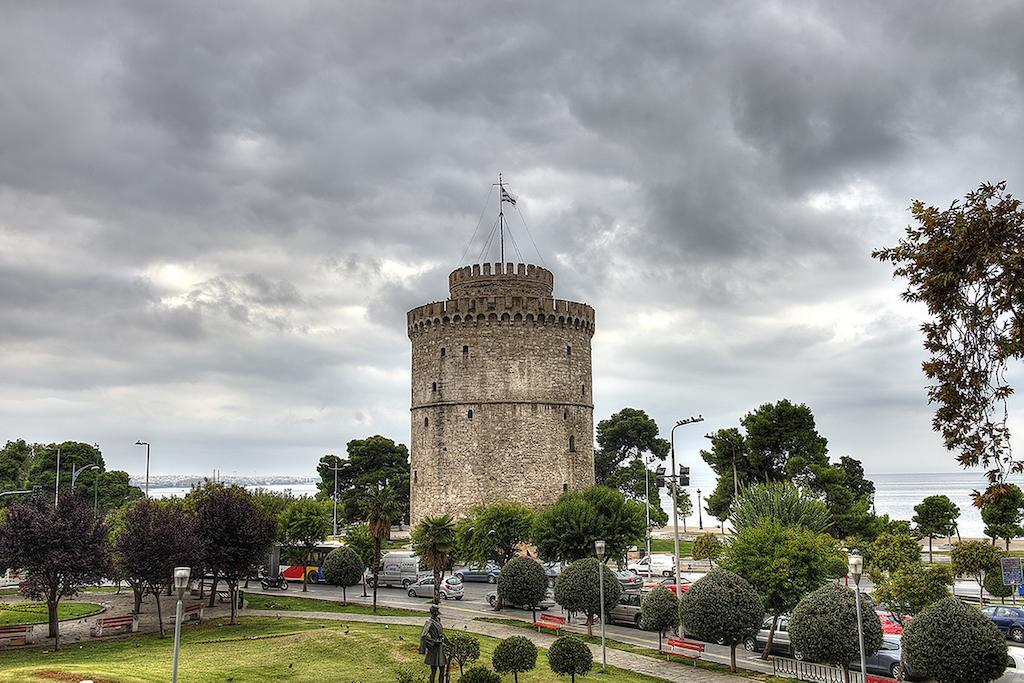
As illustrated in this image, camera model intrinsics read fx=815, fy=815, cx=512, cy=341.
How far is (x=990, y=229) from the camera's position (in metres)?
12.7

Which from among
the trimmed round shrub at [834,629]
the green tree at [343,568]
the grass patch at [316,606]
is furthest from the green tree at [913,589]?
the green tree at [343,568]

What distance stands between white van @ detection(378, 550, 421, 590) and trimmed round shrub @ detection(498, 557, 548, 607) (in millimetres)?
11981

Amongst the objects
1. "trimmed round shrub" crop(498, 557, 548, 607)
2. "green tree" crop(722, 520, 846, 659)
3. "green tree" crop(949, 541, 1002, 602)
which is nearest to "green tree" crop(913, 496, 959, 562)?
"green tree" crop(949, 541, 1002, 602)

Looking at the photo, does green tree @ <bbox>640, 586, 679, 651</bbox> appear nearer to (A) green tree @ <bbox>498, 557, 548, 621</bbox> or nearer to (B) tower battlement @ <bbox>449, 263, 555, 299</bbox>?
(A) green tree @ <bbox>498, 557, 548, 621</bbox>

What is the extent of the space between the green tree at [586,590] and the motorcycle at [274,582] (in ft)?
66.4

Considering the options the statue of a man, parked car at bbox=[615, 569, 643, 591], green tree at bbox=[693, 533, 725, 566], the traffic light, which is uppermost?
the traffic light

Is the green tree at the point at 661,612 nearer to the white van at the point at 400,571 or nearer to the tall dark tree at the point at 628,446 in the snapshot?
the white van at the point at 400,571

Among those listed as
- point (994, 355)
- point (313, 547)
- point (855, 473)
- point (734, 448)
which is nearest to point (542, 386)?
point (734, 448)

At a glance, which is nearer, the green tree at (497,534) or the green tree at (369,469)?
the green tree at (497,534)

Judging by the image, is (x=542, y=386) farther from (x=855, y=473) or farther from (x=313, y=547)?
(x=855, y=473)

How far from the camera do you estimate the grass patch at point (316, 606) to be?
118 feet

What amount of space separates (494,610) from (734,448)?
31.1 meters

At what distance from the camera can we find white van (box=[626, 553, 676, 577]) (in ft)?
170

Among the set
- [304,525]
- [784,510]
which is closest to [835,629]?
[784,510]
